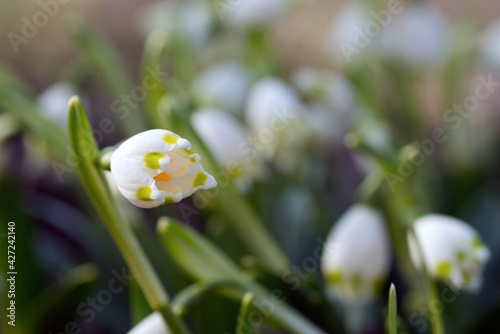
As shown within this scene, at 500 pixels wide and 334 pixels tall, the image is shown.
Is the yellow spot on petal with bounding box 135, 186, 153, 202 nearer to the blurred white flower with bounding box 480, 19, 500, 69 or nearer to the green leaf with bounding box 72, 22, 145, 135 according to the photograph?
the green leaf with bounding box 72, 22, 145, 135

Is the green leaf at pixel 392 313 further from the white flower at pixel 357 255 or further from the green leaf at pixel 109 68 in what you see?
the green leaf at pixel 109 68

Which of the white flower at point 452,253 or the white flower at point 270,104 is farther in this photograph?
the white flower at point 270,104

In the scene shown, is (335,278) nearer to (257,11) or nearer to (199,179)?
(199,179)

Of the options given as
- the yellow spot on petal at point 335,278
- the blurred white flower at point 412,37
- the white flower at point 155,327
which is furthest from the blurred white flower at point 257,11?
the white flower at point 155,327

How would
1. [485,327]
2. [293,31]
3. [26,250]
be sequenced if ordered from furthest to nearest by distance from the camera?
[293,31] < [26,250] < [485,327]

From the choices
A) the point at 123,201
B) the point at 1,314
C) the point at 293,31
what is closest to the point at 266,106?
the point at 123,201

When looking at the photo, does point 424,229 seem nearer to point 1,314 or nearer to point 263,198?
point 263,198
